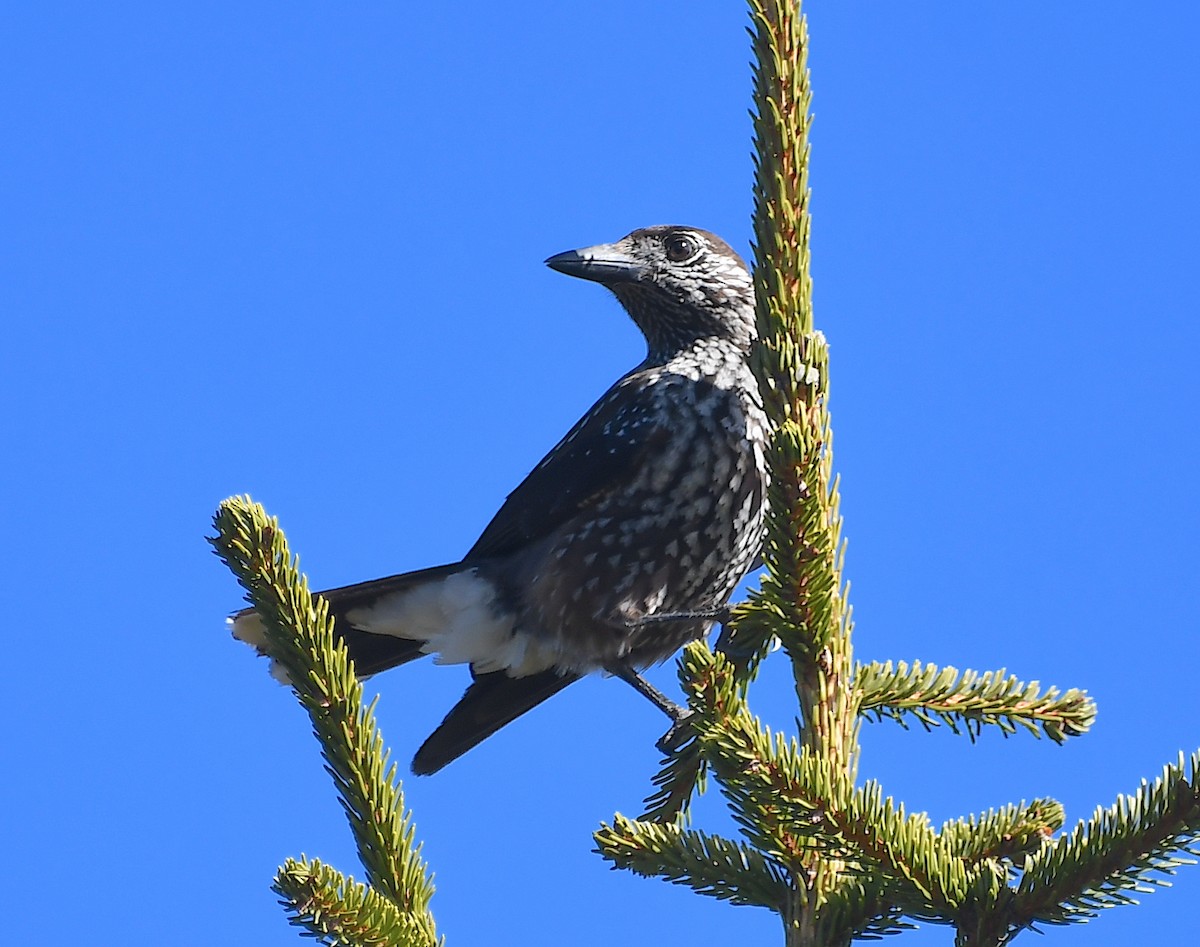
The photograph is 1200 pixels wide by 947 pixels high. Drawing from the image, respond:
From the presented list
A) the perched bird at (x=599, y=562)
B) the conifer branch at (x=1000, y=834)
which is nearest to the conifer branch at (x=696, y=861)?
the conifer branch at (x=1000, y=834)

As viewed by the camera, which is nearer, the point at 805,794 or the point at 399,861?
the point at 805,794

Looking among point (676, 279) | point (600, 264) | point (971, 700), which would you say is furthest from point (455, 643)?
point (971, 700)

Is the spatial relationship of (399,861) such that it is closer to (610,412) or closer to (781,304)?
(781,304)

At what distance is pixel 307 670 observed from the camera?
2402 millimetres

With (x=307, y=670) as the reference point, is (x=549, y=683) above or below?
above

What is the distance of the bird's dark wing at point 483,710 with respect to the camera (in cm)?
511

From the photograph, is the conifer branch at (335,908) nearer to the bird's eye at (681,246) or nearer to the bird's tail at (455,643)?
the bird's tail at (455,643)

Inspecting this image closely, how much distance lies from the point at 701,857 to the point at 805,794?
47 centimetres

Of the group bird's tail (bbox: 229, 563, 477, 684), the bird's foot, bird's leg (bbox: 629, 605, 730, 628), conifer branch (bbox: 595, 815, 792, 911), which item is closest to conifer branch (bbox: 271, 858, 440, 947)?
conifer branch (bbox: 595, 815, 792, 911)

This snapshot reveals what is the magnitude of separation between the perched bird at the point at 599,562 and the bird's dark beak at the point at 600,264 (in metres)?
0.05

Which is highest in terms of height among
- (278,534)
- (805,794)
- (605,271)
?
(605,271)

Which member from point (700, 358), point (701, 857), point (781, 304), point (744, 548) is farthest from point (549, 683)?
point (781, 304)

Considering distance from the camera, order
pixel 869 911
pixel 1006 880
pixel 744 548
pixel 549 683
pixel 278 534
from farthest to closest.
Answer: pixel 549 683
pixel 744 548
pixel 278 534
pixel 869 911
pixel 1006 880

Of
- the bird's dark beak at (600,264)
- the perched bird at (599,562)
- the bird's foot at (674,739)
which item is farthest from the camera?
the bird's dark beak at (600,264)
